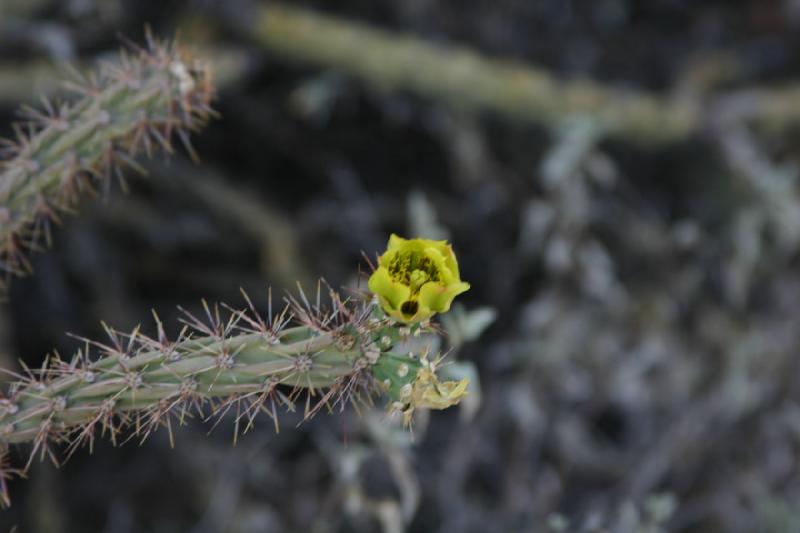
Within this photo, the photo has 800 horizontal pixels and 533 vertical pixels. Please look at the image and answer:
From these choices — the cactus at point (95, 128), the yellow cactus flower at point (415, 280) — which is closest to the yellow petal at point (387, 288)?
the yellow cactus flower at point (415, 280)

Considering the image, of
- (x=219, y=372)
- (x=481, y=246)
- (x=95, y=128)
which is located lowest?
(x=219, y=372)

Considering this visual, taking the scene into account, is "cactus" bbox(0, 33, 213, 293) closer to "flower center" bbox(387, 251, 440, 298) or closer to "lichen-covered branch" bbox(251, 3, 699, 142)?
"flower center" bbox(387, 251, 440, 298)

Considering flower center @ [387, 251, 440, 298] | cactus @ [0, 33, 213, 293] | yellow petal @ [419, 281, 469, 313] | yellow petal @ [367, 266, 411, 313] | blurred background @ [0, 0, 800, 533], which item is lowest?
yellow petal @ [367, 266, 411, 313]

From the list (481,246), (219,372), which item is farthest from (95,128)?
(481,246)

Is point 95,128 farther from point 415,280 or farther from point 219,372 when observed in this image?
point 415,280

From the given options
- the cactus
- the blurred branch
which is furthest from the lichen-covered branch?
the cactus

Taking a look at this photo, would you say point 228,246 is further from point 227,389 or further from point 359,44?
point 227,389
